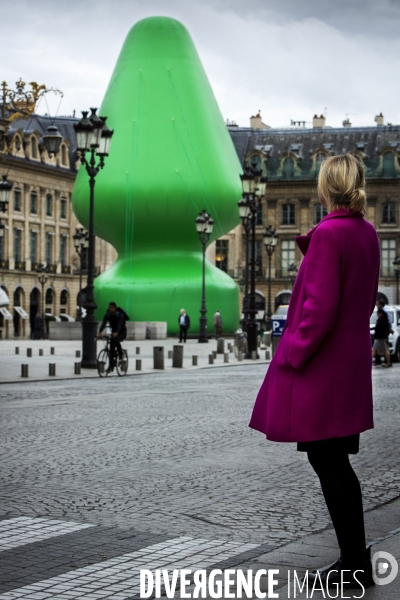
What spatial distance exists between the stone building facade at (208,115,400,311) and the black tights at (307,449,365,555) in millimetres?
82897

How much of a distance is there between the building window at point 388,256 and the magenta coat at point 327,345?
272 ft

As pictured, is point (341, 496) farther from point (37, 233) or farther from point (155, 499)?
point (37, 233)

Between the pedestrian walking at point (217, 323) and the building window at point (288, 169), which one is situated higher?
the building window at point (288, 169)

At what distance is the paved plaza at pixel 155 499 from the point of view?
17.1ft

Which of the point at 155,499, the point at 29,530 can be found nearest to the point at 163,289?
the point at 155,499

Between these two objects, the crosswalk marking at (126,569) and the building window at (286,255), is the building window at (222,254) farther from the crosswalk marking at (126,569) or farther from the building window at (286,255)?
the crosswalk marking at (126,569)

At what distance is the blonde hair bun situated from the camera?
4719 millimetres

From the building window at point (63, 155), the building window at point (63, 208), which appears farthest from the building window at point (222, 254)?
the building window at point (63, 155)

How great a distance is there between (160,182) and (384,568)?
46487 mm

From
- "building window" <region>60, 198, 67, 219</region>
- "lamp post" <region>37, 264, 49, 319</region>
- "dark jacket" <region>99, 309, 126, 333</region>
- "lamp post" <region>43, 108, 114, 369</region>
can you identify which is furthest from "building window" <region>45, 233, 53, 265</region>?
"dark jacket" <region>99, 309, 126, 333</region>

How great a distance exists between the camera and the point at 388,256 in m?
87.2

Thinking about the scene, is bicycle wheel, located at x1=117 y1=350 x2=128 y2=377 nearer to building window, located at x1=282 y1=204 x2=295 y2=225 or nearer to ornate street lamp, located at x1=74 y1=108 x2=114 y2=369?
ornate street lamp, located at x1=74 y1=108 x2=114 y2=369

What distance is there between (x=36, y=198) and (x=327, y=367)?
78.7 meters

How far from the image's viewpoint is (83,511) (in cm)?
661
